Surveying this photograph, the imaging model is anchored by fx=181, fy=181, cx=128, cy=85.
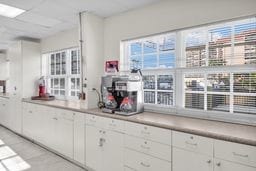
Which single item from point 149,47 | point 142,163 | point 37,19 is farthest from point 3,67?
point 142,163

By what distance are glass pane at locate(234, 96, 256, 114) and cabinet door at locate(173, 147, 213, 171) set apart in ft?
2.66

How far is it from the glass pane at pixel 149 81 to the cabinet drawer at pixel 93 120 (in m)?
0.93

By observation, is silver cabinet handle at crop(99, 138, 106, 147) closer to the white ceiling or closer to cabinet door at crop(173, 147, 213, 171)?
cabinet door at crop(173, 147, 213, 171)

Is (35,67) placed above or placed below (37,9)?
below

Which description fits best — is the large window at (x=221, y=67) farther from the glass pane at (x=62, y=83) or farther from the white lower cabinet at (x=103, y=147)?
the glass pane at (x=62, y=83)

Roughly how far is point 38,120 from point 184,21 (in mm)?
3508

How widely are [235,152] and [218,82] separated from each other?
0.99 m

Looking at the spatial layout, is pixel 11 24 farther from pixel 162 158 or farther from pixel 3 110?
pixel 162 158

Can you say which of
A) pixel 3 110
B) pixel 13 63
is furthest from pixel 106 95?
pixel 3 110

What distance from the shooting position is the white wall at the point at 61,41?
4.09 meters

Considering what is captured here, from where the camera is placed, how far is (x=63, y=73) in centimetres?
459

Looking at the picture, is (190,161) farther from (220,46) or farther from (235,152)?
(220,46)

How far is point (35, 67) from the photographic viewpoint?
4.90m

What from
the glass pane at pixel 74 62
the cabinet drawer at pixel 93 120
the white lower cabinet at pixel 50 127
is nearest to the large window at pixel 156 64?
the cabinet drawer at pixel 93 120
